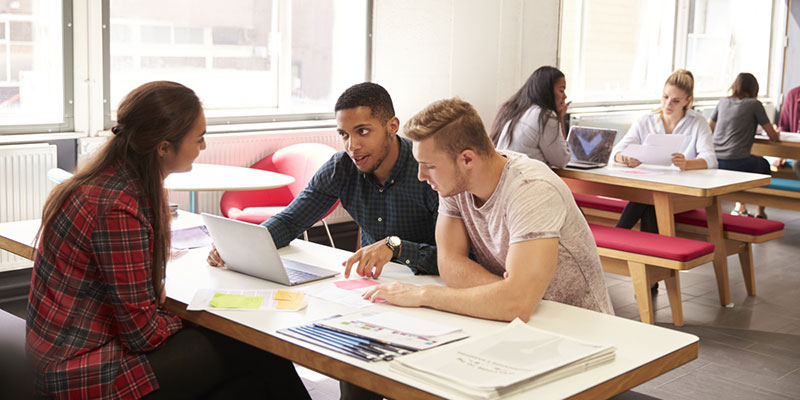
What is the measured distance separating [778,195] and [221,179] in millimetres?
4467

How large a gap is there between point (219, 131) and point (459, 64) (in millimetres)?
1824

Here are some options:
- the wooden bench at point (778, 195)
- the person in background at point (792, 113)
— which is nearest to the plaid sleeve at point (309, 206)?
the wooden bench at point (778, 195)

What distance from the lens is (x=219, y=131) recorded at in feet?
18.1

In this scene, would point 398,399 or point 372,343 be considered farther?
point 372,343

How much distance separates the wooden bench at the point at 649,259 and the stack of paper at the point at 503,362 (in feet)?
8.38

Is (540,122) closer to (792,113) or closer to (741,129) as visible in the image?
(741,129)

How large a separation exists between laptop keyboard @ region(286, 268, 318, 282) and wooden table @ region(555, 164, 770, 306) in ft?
8.86

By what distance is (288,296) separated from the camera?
2.28 metres

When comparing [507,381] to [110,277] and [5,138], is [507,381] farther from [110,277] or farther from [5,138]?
[5,138]

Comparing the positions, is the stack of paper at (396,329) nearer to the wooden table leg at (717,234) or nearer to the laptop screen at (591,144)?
the wooden table leg at (717,234)

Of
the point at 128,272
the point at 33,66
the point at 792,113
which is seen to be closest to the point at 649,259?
the point at 128,272

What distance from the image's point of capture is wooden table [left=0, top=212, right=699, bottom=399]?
1670mm

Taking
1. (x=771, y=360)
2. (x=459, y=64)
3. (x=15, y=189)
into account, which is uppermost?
(x=459, y=64)

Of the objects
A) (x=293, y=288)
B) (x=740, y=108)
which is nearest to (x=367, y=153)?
(x=293, y=288)
